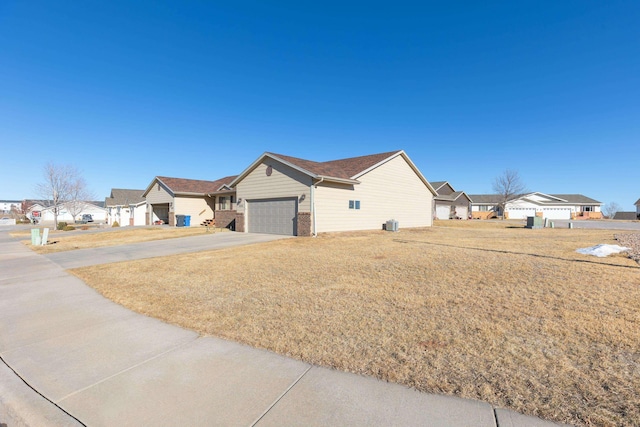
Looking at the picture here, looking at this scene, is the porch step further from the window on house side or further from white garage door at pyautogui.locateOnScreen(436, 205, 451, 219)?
white garage door at pyautogui.locateOnScreen(436, 205, 451, 219)

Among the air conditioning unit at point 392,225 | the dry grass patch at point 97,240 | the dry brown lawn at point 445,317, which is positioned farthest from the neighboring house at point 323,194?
the dry brown lawn at point 445,317

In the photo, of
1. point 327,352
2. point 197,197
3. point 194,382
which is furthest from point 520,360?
point 197,197

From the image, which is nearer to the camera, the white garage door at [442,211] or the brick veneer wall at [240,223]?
the brick veneer wall at [240,223]

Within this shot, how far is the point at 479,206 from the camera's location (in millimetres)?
61125

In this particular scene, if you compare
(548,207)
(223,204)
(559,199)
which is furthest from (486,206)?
(223,204)

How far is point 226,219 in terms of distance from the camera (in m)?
24.6

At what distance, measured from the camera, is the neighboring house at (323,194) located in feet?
55.8

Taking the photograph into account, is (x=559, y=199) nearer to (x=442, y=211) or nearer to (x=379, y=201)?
(x=442, y=211)

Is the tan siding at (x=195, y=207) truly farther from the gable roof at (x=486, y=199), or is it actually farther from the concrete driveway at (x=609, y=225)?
the gable roof at (x=486, y=199)

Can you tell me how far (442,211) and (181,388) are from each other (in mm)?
41651

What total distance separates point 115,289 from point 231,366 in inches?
196

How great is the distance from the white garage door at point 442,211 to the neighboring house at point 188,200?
27.0 meters

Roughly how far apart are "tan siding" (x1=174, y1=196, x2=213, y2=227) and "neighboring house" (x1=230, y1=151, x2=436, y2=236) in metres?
10.6

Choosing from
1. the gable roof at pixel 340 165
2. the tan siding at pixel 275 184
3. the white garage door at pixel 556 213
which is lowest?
the white garage door at pixel 556 213
